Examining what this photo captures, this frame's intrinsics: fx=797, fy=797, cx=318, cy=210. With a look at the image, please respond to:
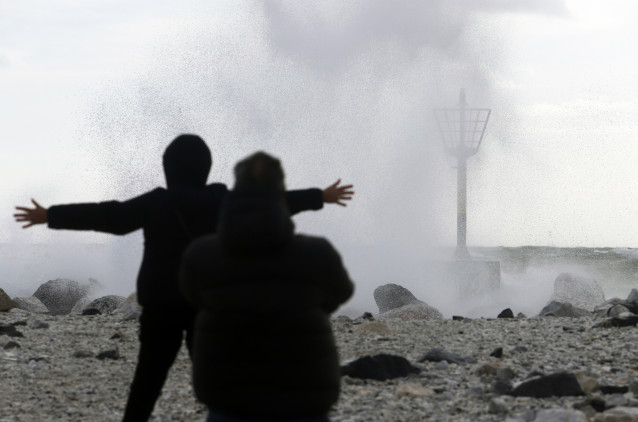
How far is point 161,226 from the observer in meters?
3.75

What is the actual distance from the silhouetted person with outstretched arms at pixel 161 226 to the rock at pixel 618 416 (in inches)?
98.6

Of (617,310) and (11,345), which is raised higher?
(617,310)

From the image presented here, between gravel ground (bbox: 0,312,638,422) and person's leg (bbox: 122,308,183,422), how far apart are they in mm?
1846

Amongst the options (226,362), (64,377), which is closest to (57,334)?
(64,377)

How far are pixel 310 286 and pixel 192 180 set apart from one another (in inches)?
64.4

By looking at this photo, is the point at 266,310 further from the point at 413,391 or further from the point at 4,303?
the point at 4,303

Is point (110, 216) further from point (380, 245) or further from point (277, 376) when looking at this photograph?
point (380, 245)

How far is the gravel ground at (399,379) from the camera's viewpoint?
564 cm

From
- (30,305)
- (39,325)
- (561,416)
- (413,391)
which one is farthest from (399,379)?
(30,305)

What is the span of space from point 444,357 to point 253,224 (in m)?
5.26

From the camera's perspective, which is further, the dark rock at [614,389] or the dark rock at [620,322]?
the dark rock at [620,322]

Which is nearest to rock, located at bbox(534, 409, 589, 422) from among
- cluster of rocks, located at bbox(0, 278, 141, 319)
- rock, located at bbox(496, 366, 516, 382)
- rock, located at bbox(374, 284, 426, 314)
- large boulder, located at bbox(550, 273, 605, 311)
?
rock, located at bbox(496, 366, 516, 382)

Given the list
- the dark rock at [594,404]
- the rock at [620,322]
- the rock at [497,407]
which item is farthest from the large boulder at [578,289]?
the rock at [497,407]

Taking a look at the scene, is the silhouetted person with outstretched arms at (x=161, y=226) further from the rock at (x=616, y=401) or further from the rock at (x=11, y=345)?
the rock at (x=11, y=345)
